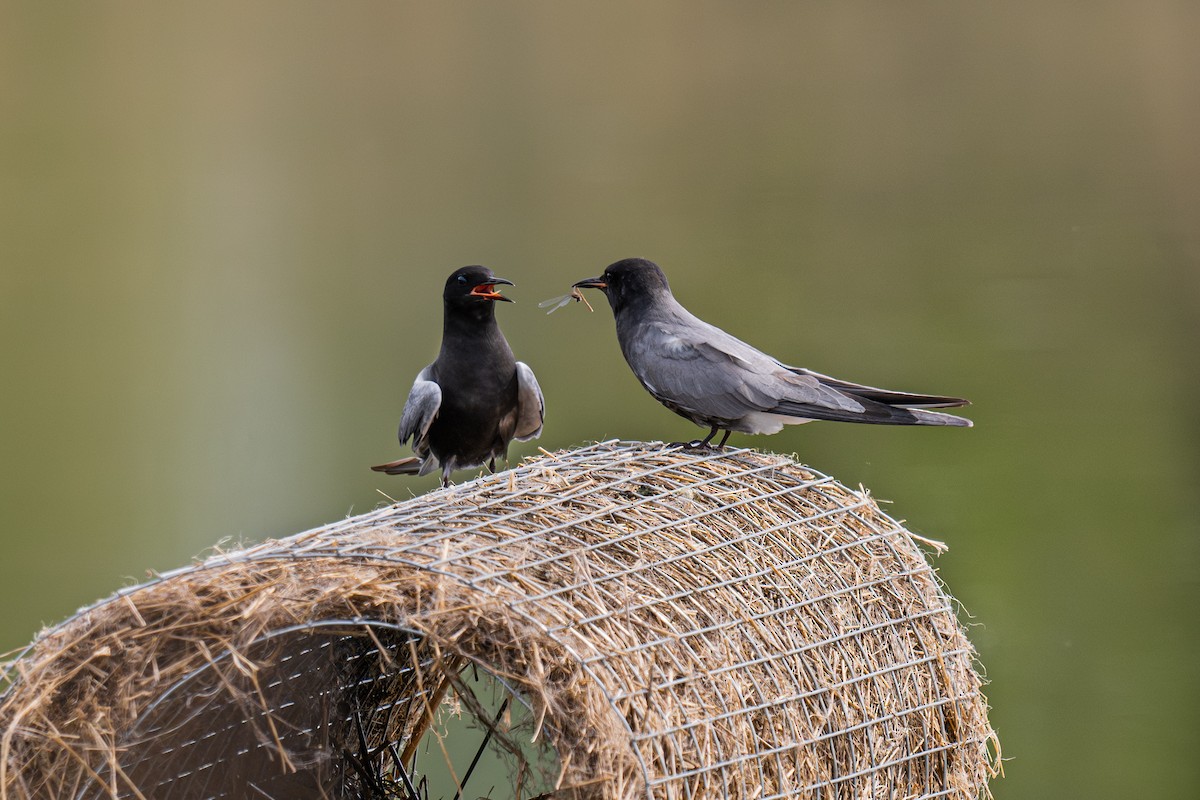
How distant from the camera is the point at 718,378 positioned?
250 centimetres

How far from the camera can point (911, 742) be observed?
2135mm

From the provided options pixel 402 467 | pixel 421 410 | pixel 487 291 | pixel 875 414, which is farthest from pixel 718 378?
pixel 402 467

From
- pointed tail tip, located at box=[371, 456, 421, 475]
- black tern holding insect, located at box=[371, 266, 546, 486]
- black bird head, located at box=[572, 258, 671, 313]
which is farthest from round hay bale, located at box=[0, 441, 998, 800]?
pointed tail tip, located at box=[371, 456, 421, 475]

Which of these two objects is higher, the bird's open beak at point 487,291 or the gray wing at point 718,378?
the bird's open beak at point 487,291

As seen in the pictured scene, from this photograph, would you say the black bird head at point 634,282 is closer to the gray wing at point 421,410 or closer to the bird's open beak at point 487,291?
the bird's open beak at point 487,291

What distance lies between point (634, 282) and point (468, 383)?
46 cm

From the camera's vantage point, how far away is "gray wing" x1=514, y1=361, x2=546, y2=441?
298cm

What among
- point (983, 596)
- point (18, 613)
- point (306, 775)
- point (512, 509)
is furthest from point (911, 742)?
point (18, 613)

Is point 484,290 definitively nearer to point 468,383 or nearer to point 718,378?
point 468,383

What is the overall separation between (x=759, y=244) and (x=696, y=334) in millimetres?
2698

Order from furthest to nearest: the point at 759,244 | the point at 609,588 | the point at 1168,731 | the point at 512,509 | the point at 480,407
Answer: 1. the point at 759,244
2. the point at 1168,731
3. the point at 480,407
4. the point at 512,509
5. the point at 609,588

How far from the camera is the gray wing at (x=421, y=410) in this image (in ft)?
9.42

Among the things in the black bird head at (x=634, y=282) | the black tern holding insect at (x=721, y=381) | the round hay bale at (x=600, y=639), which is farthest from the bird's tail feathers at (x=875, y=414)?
the black bird head at (x=634, y=282)

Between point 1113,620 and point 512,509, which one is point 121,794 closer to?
point 512,509
